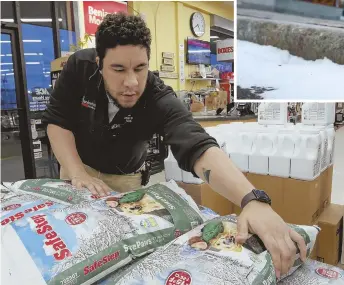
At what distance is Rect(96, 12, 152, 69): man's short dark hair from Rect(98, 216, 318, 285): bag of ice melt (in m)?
0.65

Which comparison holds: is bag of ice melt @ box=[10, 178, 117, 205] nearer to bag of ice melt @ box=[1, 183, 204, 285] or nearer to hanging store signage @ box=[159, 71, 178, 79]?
bag of ice melt @ box=[1, 183, 204, 285]

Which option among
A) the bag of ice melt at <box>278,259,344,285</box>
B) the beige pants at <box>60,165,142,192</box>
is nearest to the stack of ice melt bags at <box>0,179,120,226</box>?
the beige pants at <box>60,165,142,192</box>

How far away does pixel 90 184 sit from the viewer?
1.26 meters

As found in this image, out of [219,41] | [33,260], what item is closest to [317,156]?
[33,260]

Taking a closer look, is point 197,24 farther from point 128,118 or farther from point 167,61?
point 128,118

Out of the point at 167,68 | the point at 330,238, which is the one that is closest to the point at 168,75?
the point at 167,68

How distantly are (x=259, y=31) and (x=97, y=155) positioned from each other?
2071 mm

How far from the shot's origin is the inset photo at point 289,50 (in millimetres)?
2722

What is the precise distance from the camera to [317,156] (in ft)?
6.94

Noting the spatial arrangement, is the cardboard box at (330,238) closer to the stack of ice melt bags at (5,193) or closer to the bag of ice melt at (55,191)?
the bag of ice melt at (55,191)

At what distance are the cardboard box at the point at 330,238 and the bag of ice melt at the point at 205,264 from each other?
1374mm

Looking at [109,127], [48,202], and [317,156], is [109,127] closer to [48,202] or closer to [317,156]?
[48,202]

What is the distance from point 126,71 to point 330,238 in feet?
5.27

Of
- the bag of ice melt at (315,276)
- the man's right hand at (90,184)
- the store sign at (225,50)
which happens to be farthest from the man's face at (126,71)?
the store sign at (225,50)
